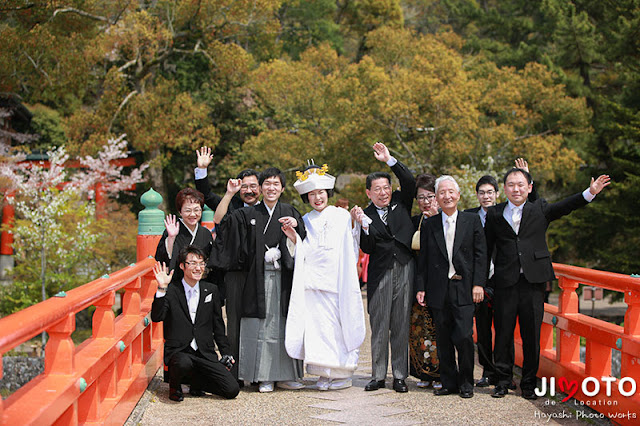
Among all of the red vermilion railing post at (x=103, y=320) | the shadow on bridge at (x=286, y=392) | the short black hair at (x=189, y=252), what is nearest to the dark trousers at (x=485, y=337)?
the shadow on bridge at (x=286, y=392)

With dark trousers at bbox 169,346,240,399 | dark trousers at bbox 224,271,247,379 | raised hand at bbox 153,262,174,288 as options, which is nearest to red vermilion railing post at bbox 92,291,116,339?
raised hand at bbox 153,262,174,288

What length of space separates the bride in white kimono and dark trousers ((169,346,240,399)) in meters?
0.56

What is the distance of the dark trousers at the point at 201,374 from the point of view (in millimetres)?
4969

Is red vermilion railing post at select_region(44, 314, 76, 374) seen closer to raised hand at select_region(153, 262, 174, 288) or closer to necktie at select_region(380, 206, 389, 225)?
raised hand at select_region(153, 262, 174, 288)

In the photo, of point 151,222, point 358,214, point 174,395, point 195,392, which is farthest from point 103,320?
point 151,222

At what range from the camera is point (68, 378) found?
3080 mm

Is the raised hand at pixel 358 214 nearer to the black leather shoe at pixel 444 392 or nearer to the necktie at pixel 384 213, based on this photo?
the necktie at pixel 384 213

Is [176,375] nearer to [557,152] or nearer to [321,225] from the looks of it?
[321,225]

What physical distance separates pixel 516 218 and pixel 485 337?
3.98 feet

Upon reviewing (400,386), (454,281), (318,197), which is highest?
(318,197)

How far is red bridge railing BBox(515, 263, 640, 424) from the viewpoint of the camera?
4.11 metres

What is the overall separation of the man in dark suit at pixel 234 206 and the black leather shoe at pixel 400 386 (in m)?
1.25

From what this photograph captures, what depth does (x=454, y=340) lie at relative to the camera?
5.20 meters

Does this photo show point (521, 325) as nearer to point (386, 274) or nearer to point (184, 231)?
point (386, 274)
